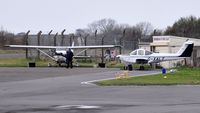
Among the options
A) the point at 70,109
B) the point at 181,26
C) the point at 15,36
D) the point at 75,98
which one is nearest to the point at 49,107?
the point at 70,109

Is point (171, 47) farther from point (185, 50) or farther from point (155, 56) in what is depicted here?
point (155, 56)

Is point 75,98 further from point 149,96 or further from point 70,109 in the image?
point 70,109

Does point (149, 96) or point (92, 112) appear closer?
point (92, 112)

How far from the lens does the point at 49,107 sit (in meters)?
17.0

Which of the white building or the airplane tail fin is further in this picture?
the white building

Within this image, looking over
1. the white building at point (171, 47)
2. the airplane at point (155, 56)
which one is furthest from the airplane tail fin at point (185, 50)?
the white building at point (171, 47)

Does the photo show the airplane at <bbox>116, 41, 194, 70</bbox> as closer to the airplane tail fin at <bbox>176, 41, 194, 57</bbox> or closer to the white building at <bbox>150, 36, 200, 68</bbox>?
the airplane tail fin at <bbox>176, 41, 194, 57</bbox>

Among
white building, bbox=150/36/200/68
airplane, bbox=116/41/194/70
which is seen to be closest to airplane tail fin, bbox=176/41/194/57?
airplane, bbox=116/41/194/70

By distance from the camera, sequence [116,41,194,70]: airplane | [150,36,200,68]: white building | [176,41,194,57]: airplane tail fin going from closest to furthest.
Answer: [116,41,194,70]: airplane → [176,41,194,57]: airplane tail fin → [150,36,200,68]: white building

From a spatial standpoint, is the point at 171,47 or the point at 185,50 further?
the point at 171,47

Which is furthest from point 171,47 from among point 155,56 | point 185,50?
point 155,56

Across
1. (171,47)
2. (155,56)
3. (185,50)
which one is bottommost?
(155,56)

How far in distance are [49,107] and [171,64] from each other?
40426 mm

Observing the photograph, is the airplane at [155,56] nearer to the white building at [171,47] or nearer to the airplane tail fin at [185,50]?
the airplane tail fin at [185,50]
